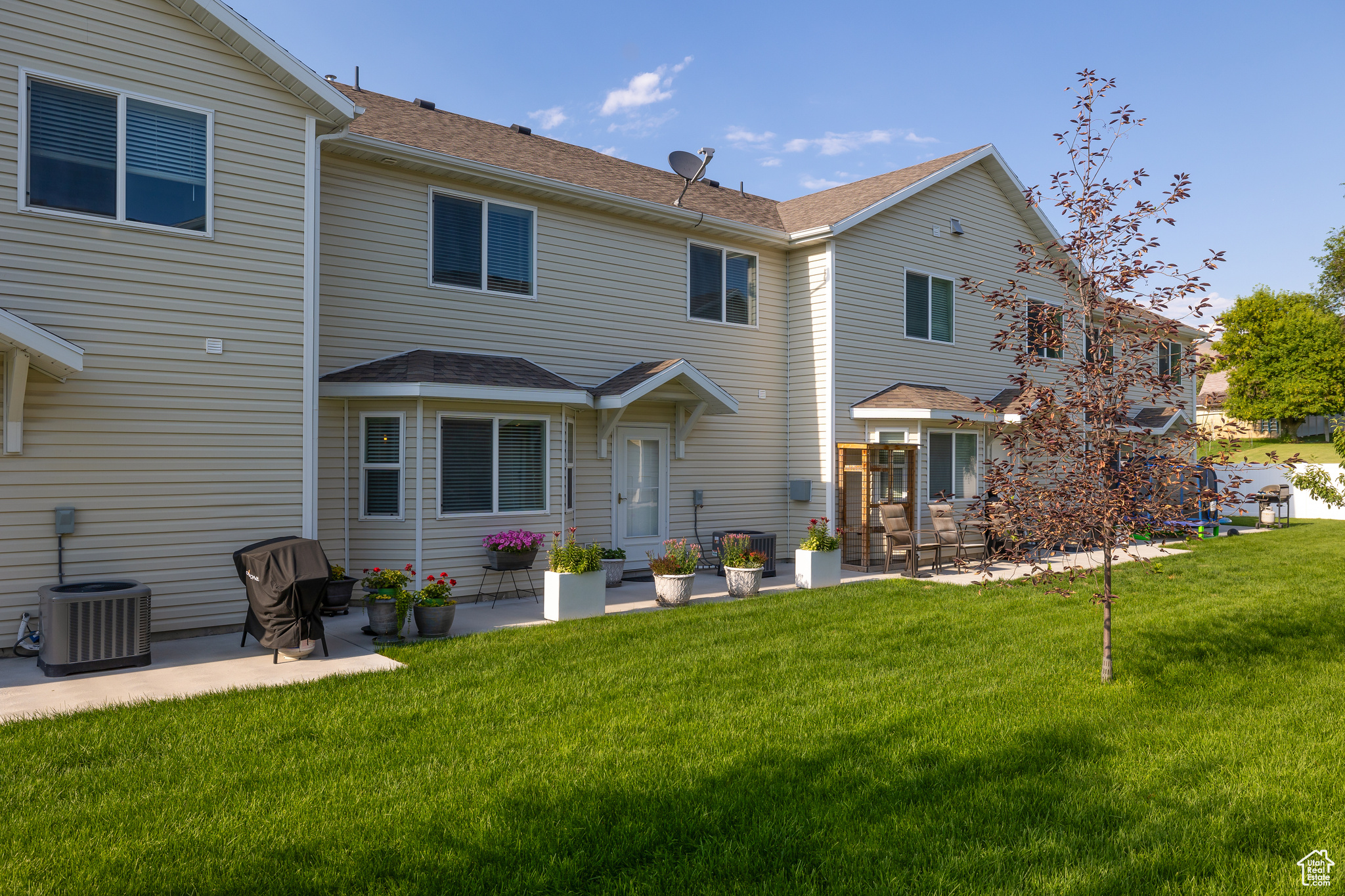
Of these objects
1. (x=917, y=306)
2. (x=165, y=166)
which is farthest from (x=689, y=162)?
(x=165, y=166)

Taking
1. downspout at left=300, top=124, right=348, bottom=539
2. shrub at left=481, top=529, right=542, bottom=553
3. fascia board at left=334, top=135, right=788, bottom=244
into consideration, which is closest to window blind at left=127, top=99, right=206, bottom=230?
downspout at left=300, top=124, right=348, bottom=539

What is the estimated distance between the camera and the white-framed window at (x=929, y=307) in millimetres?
15188

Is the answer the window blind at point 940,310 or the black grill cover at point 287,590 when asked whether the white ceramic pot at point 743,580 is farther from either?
the window blind at point 940,310

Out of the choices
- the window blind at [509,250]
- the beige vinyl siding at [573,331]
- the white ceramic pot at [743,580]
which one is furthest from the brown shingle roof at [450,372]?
the white ceramic pot at [743,580]

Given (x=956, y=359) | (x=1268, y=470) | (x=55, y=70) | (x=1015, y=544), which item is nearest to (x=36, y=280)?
(x=55, y=70)

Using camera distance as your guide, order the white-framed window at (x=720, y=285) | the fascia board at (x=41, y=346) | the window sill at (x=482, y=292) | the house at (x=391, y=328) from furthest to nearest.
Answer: the white-framed window at (x=720, y=285)
the window sill at (x=482, y=292)
the house at (x=391, y=328)
the fascia board at (x=41, y=346)

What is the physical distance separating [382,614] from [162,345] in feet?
11.3

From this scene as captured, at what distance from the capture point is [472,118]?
1333 centimetres

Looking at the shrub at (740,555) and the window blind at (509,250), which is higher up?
the window blind at (509,250)

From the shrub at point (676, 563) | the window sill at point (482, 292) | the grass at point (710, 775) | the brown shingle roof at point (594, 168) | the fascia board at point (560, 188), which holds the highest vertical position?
the brown shingle roof at point (594, 168)

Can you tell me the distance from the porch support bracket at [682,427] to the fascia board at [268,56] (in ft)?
20.3

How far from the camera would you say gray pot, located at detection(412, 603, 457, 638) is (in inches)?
316

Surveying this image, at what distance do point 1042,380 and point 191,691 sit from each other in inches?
696

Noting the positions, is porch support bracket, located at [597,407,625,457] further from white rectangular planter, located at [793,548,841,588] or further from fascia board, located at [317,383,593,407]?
white rectangular planter, located at [793,548,841,588]
